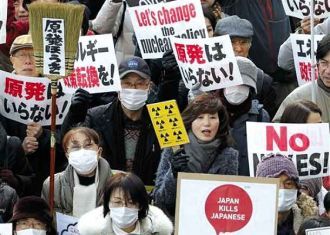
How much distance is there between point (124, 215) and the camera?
11414mm

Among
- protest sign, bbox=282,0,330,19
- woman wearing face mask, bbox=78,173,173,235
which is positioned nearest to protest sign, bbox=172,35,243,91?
protest sign, bbox=282,0,330,19

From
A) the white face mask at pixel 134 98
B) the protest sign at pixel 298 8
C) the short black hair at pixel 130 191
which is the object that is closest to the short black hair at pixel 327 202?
the short black hair at pixel 130 191

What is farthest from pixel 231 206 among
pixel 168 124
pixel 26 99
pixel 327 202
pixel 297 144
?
pixel 26 99

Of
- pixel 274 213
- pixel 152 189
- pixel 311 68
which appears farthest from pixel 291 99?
pixel 274 213

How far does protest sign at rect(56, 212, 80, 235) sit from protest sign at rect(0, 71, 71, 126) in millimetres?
1418

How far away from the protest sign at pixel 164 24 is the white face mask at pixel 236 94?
41.8 inches

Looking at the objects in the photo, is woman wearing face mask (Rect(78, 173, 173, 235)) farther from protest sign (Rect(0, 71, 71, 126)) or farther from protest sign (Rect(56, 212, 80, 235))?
protest sign (Rect(0, 71, 71, 126))

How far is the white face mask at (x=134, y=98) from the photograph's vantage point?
1312 cm

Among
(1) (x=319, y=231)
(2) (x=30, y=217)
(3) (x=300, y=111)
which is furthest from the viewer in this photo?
(3) (x=300, y=111)

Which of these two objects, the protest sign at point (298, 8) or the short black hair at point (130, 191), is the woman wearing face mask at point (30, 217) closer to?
the short black hair at point (130, 191)

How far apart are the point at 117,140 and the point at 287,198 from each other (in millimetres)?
1920

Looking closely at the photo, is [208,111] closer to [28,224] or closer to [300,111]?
[300,111]

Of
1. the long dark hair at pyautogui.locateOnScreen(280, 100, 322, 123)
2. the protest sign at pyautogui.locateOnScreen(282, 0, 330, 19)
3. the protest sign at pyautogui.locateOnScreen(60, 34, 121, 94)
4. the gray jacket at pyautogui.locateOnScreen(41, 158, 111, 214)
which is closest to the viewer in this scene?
the gray jacket at pyautogui.locateOnScreen(41, 158, 111, 214)

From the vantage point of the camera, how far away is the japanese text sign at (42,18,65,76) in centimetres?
1259
